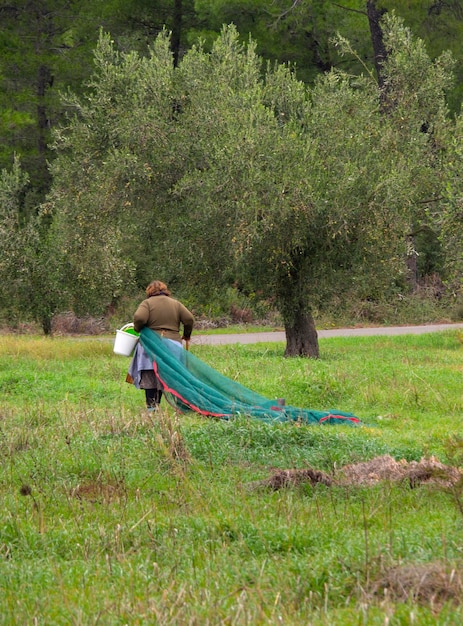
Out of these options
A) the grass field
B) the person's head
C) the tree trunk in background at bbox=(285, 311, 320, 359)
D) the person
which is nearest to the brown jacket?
the person

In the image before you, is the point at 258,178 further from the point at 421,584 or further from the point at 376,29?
the point at 421,584

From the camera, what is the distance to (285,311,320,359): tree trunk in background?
20.6 meters

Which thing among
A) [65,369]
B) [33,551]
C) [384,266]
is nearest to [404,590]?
[33,551]

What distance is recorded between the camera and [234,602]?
4.45m

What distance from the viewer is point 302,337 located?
2067 cm

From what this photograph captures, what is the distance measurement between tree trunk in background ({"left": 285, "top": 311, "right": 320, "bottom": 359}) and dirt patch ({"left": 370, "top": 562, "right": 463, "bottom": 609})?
16.0 meters

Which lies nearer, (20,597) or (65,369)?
(20,597)

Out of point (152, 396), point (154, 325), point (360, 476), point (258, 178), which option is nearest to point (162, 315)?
point (154, 325)

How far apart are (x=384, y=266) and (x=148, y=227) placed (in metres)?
4.75

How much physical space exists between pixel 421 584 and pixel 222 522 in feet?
5.78

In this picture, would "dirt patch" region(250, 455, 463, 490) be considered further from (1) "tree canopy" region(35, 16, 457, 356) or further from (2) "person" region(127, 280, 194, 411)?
(1) "tree canopy" region(35, 16, 457, 356)

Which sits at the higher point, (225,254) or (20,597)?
(225,254)

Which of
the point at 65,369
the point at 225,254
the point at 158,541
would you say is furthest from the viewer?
the point at 225,254

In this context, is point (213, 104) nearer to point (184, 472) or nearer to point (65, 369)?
point (65, 369)
